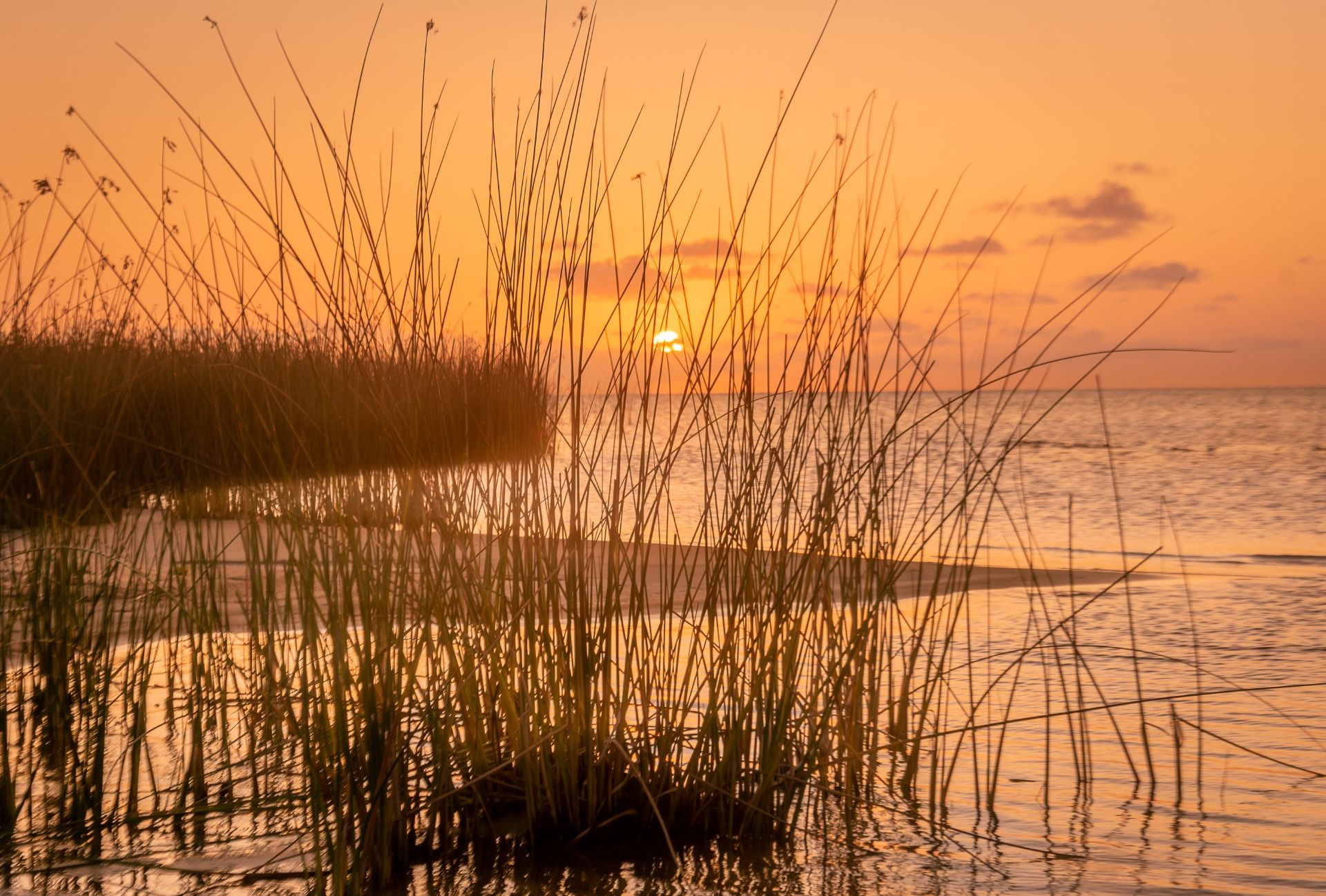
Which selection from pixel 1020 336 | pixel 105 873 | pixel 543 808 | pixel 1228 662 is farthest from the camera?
pixel 1228 662

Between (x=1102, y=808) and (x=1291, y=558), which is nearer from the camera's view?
(x=1102, y=808)

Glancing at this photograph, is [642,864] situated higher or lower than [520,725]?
lower

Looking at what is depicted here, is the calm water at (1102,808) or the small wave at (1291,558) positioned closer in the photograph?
the calm water at (1102,808)

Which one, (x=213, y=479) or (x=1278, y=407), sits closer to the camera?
(x=213, y=479)

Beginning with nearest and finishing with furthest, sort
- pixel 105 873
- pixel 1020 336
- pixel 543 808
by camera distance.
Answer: pixel 105 873 < pixel 543 808 < pixel 1020 336

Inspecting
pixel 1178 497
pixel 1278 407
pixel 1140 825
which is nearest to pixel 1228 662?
pixel 1140 825

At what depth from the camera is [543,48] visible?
69.7 inches

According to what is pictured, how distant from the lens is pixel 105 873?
1646 millimetres

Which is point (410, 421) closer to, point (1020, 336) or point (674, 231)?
point (674, 231)

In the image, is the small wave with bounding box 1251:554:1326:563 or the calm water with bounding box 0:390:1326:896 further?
the small wave with bounding box 1251:554:1326:563

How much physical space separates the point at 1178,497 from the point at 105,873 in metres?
9.51

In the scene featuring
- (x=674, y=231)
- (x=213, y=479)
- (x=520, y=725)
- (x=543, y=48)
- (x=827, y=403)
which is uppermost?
(x=543, y=48)

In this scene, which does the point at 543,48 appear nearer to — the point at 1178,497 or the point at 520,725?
the point at 520,725

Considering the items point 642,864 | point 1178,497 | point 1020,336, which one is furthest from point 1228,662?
point 1178,497
